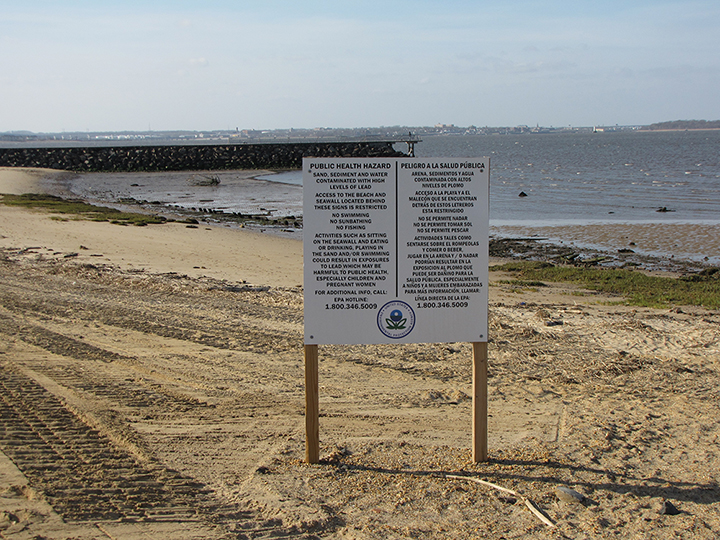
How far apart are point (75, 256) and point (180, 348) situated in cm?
743

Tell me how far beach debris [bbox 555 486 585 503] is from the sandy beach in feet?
0.05

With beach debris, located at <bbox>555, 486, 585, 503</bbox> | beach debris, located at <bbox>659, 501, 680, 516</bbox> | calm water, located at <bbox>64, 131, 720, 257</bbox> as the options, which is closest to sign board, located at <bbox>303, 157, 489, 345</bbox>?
beach debris, located at <bbox>555, 486, 585, 503</bbox>

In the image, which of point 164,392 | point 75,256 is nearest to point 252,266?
point 75,256

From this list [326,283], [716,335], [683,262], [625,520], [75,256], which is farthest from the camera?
[683,262]

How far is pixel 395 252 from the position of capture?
4367 millimetres

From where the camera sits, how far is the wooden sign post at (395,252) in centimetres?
430

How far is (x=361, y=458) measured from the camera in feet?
15.3

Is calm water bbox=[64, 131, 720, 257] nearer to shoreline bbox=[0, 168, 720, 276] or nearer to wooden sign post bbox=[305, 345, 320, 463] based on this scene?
shoreline bbox=[0, 168, 720, 276]

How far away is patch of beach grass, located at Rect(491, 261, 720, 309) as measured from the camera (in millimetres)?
10777

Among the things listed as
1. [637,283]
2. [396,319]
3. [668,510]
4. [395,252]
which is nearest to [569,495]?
[668,510]

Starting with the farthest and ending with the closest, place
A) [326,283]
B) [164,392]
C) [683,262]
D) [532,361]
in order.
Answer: [683,262]
[532,361]
[164,392]
[326,283]

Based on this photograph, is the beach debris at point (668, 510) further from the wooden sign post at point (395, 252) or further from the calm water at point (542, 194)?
the calm water at point (542, 194)

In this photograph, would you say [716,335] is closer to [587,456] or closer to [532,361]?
[532,361]

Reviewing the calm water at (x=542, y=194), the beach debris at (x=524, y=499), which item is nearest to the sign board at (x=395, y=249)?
the beach debris at (x=524, y=499)
